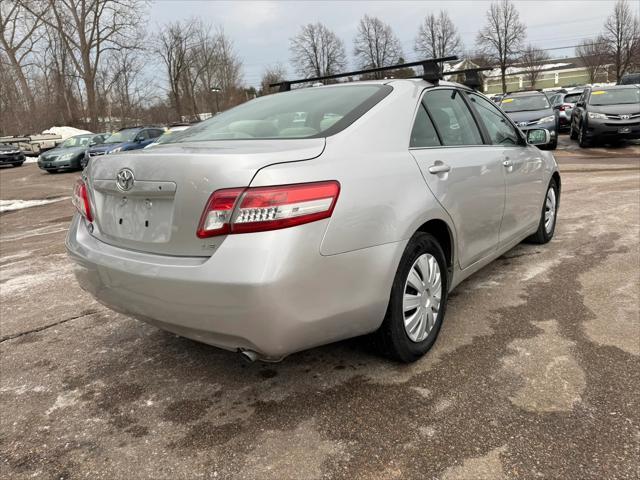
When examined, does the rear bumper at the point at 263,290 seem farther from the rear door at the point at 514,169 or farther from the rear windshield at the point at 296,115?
the rear door at the point at 514,169

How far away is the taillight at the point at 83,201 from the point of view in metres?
2.77

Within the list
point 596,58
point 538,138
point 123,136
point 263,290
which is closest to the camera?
point 263,290

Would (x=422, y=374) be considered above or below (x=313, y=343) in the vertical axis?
below

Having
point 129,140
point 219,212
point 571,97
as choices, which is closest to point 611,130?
point 571,97

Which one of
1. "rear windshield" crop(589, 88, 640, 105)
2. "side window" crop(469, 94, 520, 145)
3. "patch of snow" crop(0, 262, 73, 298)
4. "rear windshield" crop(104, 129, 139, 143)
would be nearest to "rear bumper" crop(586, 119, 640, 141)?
"rear windshield" crop(589, 88, 640, 105)

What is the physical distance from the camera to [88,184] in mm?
2730

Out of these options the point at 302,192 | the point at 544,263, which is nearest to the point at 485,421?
the point at 302,192

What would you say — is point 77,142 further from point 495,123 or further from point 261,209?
point 261,209

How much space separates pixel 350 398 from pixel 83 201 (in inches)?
69.6

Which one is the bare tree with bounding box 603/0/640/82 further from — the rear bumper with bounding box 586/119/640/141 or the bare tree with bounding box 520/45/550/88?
the rear bumper with bounding box 586/119/640/141

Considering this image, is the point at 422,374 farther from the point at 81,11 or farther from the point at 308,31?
the point at 308,31

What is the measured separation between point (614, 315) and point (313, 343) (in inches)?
84.1

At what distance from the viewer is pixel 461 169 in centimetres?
305

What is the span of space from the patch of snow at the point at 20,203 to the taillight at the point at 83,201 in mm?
9150
